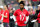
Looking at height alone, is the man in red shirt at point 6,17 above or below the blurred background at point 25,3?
below

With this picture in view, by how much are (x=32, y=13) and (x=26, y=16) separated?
795 mm

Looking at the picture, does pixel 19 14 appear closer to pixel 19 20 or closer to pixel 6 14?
pixel 19 20

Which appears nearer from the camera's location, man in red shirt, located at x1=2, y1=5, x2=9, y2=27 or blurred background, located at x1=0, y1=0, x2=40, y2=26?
man in red shirt, located at x1=2, y1=5, x2=9, y2=27

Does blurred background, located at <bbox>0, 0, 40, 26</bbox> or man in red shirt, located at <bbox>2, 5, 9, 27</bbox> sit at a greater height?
blurred background, located at <bbox>0, 0, 40, 26</bbox>

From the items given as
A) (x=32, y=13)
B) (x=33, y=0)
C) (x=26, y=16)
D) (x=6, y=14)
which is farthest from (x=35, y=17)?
(x=33, y=0)

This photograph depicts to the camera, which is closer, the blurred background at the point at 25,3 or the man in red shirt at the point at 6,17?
the man in red shirt at the point at 6,17

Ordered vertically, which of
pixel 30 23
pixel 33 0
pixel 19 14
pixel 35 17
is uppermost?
pixel 33 0

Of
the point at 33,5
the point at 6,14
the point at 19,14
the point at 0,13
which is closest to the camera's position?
the point at 19,14

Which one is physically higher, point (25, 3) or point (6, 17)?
point (25, 3)

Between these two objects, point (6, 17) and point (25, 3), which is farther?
point (25, 3)

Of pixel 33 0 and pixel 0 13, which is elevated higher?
pixel 33 0

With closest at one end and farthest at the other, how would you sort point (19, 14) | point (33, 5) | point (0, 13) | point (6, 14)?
point (19, 14) → point (6, 14) → point (0, 13) → point (33, 5)

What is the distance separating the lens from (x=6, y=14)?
2.98 meters

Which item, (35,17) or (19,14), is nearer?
(19,14)
